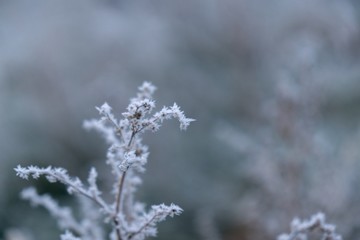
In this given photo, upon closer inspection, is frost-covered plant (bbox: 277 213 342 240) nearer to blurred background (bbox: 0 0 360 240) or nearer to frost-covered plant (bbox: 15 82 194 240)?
frost-covered plant (bbox: 15 82 194 240)

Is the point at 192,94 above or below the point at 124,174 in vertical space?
above

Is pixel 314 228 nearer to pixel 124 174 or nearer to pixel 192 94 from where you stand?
pixel 124 174

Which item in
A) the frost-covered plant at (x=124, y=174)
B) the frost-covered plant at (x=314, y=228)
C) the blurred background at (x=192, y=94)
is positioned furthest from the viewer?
the blurred background at (x=192, y=94)

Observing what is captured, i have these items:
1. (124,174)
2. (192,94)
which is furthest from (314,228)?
(192,94)

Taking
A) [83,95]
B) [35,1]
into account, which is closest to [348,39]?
[83,95]

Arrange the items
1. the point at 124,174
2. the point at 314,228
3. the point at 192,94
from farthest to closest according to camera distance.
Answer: the point at 192,94
the point at 314,228
the point at 124,174

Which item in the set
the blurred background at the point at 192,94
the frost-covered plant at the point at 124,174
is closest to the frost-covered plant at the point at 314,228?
the frost-covered plant at the point at 124,174

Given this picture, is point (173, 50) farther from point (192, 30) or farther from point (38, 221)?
point (38, 221)

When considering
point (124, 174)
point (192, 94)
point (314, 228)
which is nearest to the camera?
point (124, 174)

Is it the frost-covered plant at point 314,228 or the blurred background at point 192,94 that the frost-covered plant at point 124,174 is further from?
the blurred background at point 192,94
